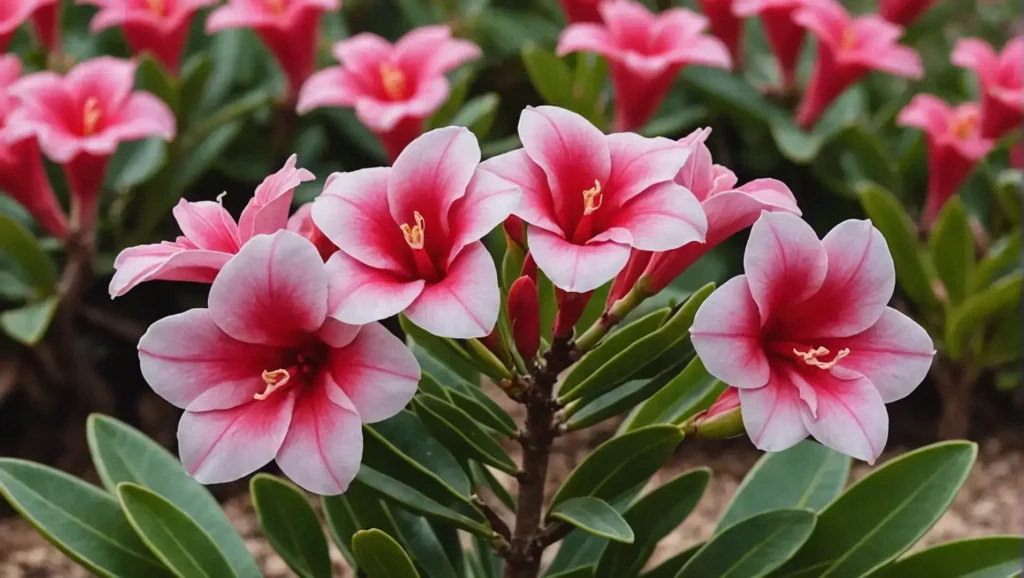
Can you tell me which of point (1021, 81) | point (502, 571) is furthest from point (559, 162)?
point (1021, 81)

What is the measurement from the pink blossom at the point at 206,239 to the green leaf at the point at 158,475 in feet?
1.01

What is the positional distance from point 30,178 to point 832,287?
0.97 metres

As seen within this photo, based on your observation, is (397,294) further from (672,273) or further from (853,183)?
(853,183)

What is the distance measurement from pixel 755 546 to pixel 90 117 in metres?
0.91

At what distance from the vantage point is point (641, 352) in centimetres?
66

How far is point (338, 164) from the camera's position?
1.59 metres

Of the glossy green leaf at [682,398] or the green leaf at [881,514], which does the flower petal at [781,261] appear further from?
the green leaf at [881,514]

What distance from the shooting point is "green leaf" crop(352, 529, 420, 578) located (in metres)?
0.67

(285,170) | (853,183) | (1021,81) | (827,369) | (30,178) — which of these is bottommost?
(853,183)

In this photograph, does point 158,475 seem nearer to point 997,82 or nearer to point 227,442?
point 227,442

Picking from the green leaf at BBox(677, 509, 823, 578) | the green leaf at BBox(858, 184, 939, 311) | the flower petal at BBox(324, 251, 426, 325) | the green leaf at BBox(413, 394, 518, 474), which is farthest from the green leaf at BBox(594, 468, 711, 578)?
the green leaf at BBox(858, 184, 939, 311)

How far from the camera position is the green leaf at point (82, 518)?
30.5 inches

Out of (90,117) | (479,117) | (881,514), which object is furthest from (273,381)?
(479,117)

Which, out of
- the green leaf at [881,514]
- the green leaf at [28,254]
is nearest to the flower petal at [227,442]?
the green leaf at [881,514]
